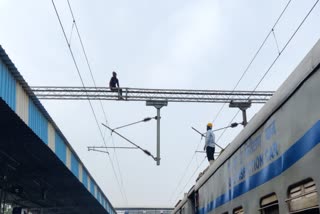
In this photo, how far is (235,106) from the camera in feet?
70.3

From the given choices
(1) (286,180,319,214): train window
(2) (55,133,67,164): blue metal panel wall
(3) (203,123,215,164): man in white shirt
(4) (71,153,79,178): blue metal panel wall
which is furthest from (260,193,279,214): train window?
(4) (71,153,79,178): blue metal panel wall

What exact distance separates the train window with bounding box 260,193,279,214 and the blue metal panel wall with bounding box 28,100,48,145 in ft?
23.0

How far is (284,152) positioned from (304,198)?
0.52m

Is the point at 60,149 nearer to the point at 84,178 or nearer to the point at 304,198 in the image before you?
the point at 84,178

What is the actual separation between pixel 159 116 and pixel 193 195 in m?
8.90

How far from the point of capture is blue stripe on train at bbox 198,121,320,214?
344 centimetres

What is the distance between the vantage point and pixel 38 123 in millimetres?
11469

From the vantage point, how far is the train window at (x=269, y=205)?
14.3 feet

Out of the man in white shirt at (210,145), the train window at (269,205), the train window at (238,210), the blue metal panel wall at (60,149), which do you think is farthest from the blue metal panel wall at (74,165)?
the train window at (269,205)

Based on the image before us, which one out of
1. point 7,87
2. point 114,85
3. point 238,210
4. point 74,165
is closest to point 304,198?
point 238,210

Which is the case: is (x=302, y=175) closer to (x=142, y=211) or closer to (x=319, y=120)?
(x=319, y=120)

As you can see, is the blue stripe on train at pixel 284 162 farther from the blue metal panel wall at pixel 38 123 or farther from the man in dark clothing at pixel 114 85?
the man in dark clothing at pixel 114 85

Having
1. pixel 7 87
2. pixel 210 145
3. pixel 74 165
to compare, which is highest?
pixel 7 87

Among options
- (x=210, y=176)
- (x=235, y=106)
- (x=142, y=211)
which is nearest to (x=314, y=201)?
(x=210, y=176)
